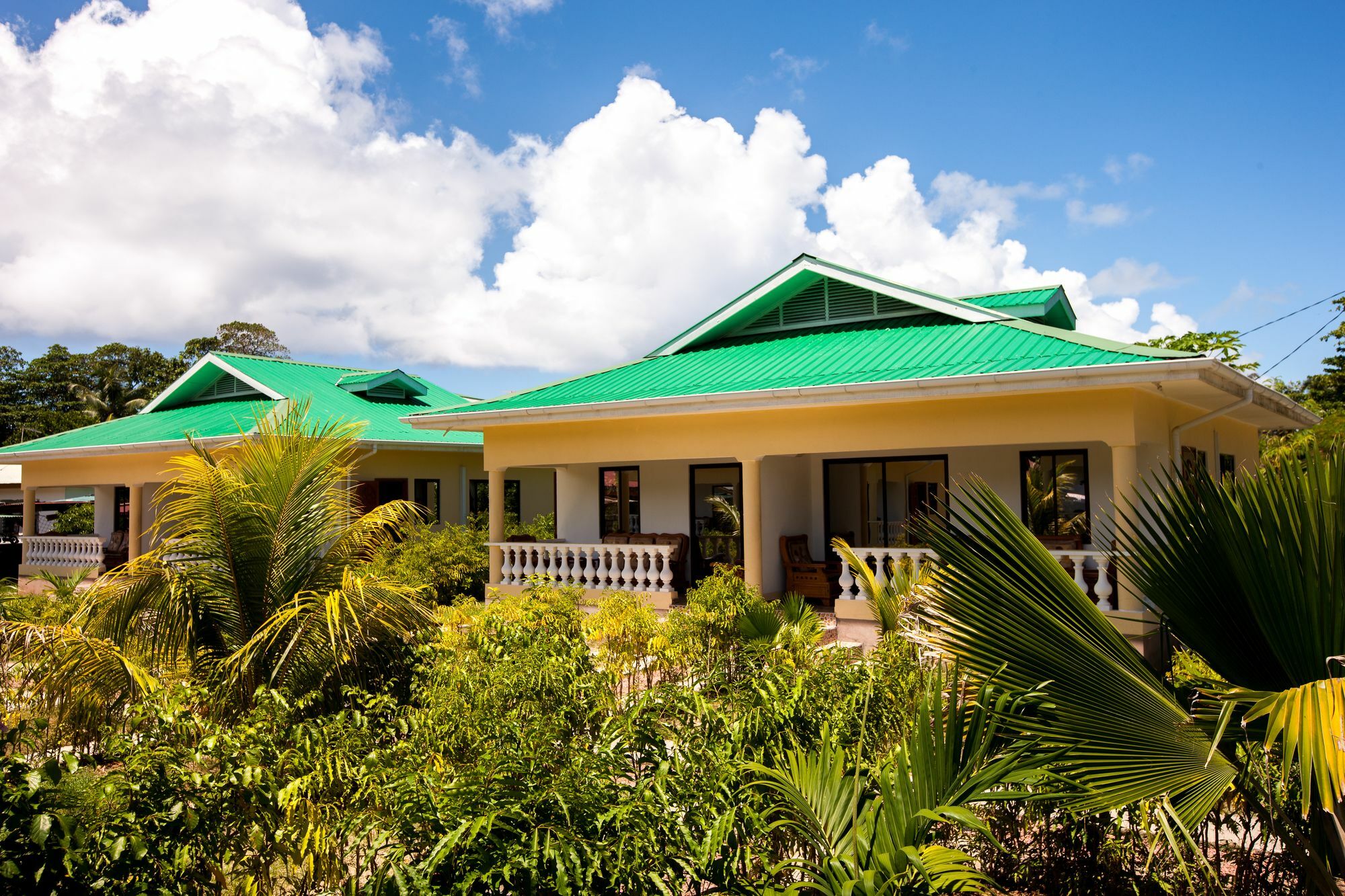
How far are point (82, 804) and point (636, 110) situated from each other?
51.3ft

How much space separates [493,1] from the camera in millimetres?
13570

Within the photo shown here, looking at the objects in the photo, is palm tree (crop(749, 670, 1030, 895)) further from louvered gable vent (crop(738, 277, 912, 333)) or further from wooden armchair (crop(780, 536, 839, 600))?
louvered gable vent (crop(738, 277, 912, 333))

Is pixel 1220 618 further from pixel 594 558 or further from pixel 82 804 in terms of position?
pixel 594 558

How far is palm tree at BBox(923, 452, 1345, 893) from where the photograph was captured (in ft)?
11.6

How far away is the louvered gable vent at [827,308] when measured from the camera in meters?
15.7

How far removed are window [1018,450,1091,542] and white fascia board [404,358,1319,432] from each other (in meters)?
2.43

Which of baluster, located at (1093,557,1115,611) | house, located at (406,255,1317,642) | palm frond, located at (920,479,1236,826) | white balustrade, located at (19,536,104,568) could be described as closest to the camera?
palm frond, located at (920,479,1236,826)

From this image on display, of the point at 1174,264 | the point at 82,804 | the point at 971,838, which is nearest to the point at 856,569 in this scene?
the point at 971,838

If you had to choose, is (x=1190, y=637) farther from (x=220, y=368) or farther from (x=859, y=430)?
(x=220, y=368)

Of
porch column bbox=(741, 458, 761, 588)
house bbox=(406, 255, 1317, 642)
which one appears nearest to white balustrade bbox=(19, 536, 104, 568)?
house bbox=(406, 255, 1317, 642)

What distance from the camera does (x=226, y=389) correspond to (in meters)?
23.5

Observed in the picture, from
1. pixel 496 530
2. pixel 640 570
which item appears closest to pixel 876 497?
pixel 640 570

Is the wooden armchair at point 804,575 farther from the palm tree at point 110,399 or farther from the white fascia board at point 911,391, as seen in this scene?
the palm tree at point 110,399

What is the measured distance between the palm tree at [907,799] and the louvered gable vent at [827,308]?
12255mm
